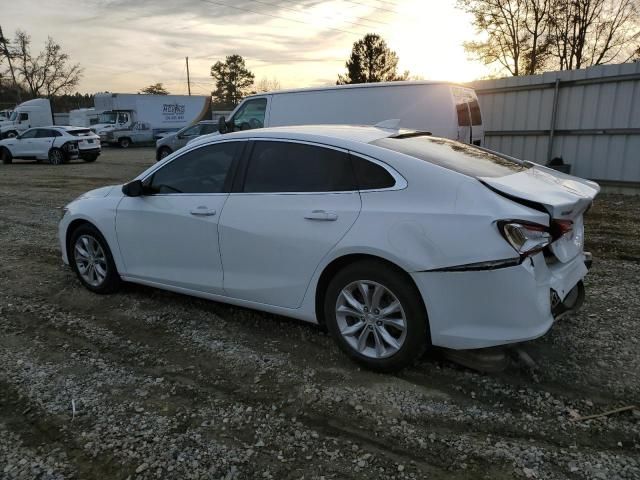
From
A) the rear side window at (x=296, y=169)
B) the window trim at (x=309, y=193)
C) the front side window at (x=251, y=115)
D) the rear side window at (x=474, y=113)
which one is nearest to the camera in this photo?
the window trim at (x=309, y=193)

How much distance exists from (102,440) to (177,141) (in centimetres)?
1932

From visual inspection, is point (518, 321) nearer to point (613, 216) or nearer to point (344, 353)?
point (344, 353)

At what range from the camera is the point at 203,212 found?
3.91 meters

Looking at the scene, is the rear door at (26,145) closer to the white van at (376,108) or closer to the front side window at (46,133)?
the front side window at (46,133)

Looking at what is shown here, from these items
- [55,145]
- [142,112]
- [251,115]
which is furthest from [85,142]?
[142,112]

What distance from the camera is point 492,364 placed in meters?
3.17

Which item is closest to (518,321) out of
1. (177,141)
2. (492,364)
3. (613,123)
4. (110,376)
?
(492,364)

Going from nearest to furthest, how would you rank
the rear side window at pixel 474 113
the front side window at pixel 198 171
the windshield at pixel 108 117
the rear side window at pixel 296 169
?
the rear side window at pixel 296 169, the front side window at pixel 198 171, the rear side window at pixel 474 113, the windshield at pixel 108 117

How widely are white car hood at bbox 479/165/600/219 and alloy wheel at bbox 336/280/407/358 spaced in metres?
0.93

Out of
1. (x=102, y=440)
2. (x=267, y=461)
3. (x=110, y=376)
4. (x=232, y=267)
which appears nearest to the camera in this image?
(x=267, y=461)

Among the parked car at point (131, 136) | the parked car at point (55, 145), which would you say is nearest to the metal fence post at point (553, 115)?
the parked car at point (55, 145)

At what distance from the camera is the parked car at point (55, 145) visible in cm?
2086

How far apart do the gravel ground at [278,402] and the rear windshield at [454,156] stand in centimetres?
129

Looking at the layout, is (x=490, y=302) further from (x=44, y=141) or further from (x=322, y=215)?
(x=44, y=141)
